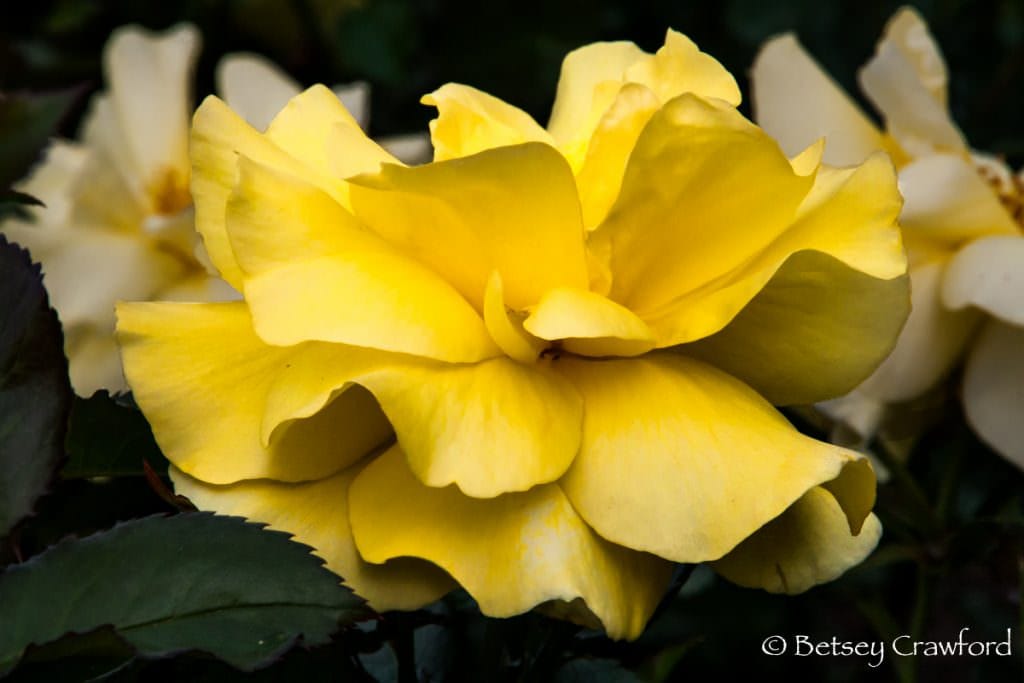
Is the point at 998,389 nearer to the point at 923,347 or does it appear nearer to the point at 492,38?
the point at 923,347

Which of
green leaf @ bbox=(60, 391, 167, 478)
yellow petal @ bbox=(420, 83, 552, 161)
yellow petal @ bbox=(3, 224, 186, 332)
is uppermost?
yellow petal @ bbox=(420, 83, 552, 161)

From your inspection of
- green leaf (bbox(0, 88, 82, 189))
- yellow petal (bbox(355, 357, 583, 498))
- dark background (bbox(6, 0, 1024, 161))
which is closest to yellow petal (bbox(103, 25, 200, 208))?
dark background (bbox(6, 0, 1024, 161))

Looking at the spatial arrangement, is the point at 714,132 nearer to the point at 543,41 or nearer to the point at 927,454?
the point at 927,454

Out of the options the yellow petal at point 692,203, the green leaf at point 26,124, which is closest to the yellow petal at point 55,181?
the green leaf at point 26,124

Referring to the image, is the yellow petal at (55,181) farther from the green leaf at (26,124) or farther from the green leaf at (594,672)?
the green leaf at (594,672)

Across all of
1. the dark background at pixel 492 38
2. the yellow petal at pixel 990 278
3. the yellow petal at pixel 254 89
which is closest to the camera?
the yellow petal at pixel 990 278

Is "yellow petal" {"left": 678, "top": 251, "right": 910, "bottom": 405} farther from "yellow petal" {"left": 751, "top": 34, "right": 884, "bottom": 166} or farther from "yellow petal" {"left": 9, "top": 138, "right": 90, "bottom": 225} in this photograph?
"yellow petal" {"left": 9, "top": 138, "right": 90, "bottom": 225}

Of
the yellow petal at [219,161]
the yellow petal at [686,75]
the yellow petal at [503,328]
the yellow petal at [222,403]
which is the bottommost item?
the yellow petal at [222,403]
